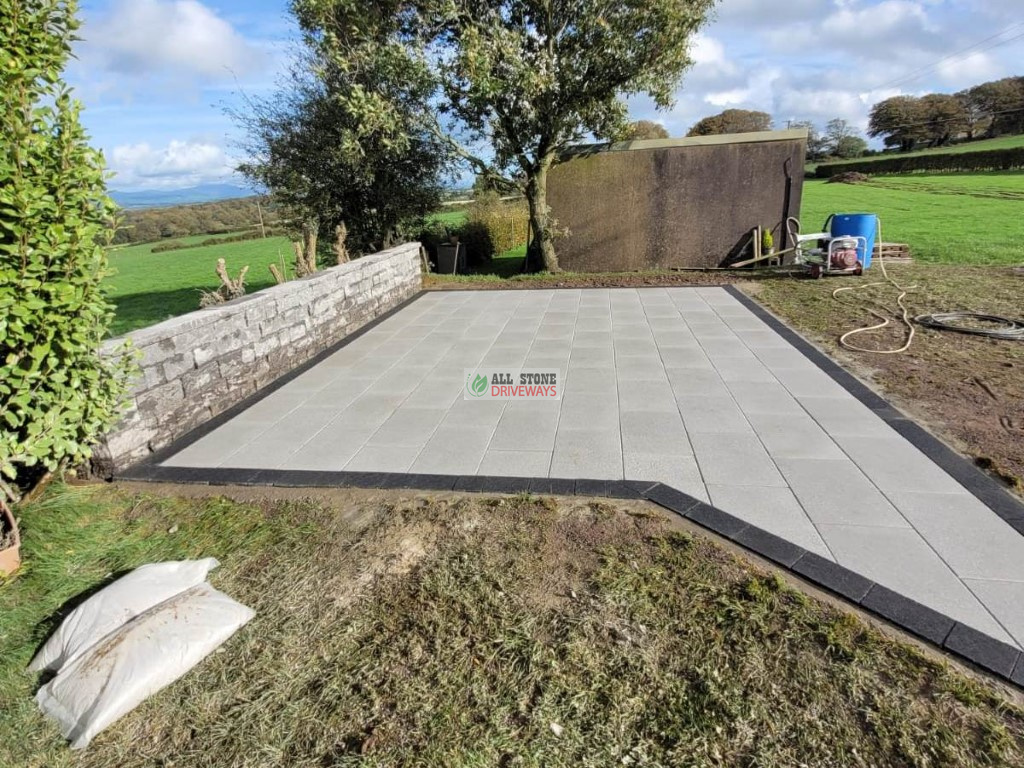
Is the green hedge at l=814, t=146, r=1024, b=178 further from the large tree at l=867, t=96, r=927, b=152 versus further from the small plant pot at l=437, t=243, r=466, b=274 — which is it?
the small plant pot at l=437, t=243, r=466, b=274

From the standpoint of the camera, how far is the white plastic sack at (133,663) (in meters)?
1.63

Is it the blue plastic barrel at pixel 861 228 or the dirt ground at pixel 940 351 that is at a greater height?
the blue plastic barrel at pixel 861 228

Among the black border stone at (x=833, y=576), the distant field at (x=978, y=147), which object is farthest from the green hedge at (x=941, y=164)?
the black border stone at (x=833, y=576)

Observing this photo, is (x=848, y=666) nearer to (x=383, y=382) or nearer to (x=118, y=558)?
(x=118, y=558)

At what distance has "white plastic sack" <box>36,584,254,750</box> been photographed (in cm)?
163

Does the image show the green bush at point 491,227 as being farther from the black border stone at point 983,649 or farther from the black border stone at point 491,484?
the black border stone at point 983,649

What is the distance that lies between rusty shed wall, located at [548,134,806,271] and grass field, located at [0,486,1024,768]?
302 inches

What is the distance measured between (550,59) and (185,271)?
1277 centimetres

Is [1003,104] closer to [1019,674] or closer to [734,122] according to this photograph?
[734,122]

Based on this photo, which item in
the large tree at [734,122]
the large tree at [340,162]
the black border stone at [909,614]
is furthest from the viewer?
the large tree at [734,122]

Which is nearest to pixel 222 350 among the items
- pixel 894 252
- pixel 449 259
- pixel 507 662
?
pixel 507 662

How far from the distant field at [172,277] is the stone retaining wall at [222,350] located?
0.90 metres

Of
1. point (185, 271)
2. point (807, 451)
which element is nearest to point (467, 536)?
point (807, 451)

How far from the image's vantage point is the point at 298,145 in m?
8.75
